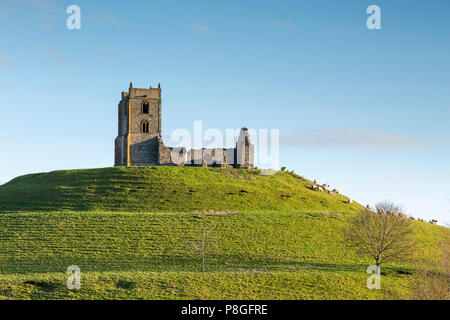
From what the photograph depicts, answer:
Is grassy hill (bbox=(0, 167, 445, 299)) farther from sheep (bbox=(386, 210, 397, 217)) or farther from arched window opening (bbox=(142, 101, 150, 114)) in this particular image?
arched window opening (bbox=(142, 101, 150, 114))

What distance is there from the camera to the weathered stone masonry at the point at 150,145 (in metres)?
86.8

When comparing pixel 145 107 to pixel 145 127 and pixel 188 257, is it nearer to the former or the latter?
pixel 145 127

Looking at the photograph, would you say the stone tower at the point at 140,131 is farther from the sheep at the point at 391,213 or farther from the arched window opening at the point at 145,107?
the sheep at the point at 391,213

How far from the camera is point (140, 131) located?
90875 mm

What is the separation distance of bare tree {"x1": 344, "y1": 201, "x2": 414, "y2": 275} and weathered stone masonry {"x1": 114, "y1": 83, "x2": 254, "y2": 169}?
40.2 metres

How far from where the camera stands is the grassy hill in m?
36.3

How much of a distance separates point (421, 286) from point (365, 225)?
16.2 metres

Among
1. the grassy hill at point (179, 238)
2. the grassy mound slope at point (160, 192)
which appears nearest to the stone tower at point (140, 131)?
the grassy mound slope at point (160, 192)

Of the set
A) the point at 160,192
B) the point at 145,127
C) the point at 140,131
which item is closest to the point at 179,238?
the point at 160,192

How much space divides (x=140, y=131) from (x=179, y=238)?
4480cm

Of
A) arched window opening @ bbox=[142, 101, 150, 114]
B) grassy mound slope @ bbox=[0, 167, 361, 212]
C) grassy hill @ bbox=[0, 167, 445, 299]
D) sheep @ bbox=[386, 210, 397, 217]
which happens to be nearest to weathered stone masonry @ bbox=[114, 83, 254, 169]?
arched window opening @ bbox=[142, 101, 150, 114]

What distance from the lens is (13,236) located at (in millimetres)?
51281

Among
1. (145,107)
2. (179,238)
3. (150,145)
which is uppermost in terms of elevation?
(145,107)
